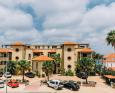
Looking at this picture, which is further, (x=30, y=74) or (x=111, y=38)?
(x=111, y=38)

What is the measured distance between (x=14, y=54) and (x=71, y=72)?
20697 mm

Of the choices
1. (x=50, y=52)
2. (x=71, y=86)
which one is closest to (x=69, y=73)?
(x=50, y=52)

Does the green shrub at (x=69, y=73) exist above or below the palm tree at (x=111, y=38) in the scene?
below

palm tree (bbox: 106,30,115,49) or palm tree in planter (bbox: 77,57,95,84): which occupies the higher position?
palm tree (bbox: 106,30,115,49)

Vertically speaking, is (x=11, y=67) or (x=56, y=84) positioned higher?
(x=11, y=67)

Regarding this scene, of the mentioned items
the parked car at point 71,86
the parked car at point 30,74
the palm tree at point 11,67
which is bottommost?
the parked car at point 71,86

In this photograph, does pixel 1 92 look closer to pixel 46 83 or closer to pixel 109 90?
pixel 46 83

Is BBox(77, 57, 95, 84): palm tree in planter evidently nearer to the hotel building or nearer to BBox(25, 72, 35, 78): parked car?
the hotel building

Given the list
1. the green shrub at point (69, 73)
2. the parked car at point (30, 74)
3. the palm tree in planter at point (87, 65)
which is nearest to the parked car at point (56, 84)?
the palm tree in planter at point (87, 65)

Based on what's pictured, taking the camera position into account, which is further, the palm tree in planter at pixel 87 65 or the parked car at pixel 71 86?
the palm tree in planter at pixel 87 65

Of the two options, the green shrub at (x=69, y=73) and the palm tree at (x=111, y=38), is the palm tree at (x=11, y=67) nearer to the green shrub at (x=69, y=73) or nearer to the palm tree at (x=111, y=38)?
the green shrub at (x=69, y=73)

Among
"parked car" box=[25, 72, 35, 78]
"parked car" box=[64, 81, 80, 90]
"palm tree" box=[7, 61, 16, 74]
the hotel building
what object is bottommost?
"parked car" box=[64, 81, 80, 90]

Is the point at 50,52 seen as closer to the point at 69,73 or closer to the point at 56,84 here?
the point at 69,73

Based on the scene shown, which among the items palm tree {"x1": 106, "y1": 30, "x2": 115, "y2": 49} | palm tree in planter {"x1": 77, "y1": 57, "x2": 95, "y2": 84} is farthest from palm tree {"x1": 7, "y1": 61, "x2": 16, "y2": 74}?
palm tree {"x1": 106, "y1": 30, "x2": 115, "y2": 49}
